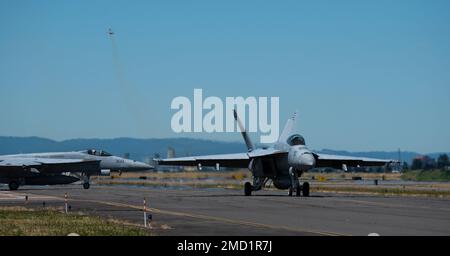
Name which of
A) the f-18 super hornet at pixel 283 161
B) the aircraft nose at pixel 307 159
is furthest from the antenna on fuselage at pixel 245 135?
the aircraft nose at pixel 307 159

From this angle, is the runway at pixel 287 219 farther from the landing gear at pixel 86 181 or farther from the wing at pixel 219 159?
the landing gear at pixel 86 181

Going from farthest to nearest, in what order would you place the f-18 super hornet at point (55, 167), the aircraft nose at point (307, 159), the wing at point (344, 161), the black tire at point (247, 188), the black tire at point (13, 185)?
1. the f-18 super hornet at point (55, 167)
2. the black tire at point (13, 185)
3. the black tire at point (247, 188)
4. the wing at point (344, 161)
5. the aircraft nose at point (307, 159)

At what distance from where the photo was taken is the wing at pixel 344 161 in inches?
1794

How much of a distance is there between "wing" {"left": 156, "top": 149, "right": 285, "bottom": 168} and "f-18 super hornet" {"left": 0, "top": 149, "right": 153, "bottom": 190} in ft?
57.8

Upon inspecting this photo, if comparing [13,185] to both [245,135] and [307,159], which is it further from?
[307,159]

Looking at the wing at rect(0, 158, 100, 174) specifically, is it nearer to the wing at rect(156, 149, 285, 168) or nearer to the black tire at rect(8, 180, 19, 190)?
the black tire at rect(8, 180, 19, 190)

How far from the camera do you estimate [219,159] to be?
154ft

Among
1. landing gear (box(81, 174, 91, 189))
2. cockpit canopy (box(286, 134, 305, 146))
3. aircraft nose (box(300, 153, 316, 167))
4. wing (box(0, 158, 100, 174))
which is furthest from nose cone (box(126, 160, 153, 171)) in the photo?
aircraft nose (box(300, 153, 316, 167))

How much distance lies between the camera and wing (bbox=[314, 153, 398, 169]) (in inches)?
1794

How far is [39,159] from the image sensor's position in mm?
63406

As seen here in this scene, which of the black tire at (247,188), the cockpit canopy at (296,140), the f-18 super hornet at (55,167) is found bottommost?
the black tire at (247,188)

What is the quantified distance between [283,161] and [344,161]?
13.9 ft

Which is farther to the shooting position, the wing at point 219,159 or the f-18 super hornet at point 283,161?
the wing at point 219,159

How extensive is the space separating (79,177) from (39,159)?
377 centimetres
